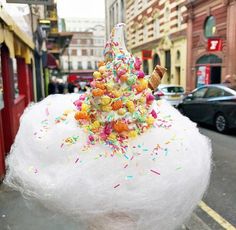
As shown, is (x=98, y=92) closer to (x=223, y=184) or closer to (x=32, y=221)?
(x=32, y=221)

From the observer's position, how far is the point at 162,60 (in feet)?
81.8

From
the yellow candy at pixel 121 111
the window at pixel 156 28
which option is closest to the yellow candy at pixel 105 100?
the yellow candy at pixel 121 111

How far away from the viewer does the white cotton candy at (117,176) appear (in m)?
1.98

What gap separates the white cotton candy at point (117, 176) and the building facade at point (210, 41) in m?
14.6

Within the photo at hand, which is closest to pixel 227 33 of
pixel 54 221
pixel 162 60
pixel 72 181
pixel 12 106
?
pixel 162 60

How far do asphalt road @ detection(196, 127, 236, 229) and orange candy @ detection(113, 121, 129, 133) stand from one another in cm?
123

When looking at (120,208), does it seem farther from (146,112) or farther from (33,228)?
(33,228)

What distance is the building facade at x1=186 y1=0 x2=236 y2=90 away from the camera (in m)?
15.7

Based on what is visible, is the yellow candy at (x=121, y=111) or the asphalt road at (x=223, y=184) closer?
the yellow candy at (x=121, y=111)

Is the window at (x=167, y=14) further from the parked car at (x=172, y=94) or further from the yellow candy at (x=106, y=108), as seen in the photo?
the yellow candy at (x=106, y=108)

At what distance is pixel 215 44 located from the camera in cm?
1606

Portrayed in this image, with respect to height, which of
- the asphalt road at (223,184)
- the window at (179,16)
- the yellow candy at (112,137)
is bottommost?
the asphalt road at (223,184)

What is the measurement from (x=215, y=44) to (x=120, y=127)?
15.1m

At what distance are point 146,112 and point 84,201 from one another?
2.69 ft
